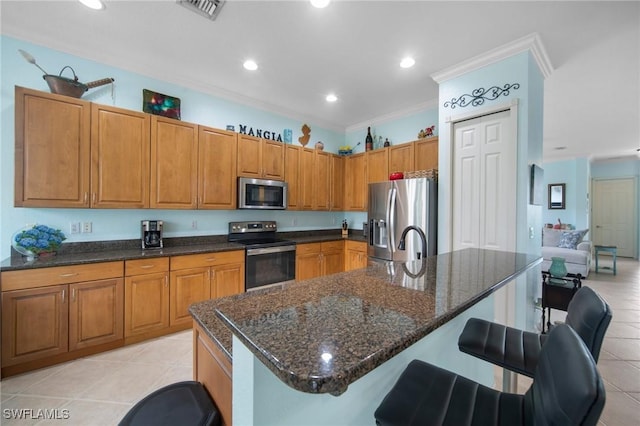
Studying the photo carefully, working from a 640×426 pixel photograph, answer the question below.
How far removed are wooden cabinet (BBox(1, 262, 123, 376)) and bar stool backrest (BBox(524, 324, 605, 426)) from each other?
302 centimetres

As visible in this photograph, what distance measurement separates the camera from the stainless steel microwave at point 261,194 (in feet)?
11.5

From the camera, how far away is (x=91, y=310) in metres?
2.34

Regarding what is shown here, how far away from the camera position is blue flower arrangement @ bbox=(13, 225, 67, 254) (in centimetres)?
221

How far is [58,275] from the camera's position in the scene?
2.19m

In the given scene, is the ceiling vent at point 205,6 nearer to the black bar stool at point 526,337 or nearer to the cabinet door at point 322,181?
the cabinet door at point 322,181

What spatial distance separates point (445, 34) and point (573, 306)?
2.33 metres

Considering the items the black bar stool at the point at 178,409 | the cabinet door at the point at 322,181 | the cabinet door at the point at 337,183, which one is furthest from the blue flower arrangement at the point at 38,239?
the cabinet door at the point at 337,183

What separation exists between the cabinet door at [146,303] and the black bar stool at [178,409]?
5.75 ft

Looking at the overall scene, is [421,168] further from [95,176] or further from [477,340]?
[95,176]

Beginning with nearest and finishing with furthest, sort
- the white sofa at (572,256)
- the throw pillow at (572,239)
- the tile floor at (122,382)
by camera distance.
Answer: the tile floor at (122,382)
the white sofa at (572,256)
the throw pillow at (572,239)

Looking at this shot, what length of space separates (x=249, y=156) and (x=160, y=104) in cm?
115

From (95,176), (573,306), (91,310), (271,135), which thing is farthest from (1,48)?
(573,306)

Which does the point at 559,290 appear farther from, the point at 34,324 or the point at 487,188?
the point at 34,324

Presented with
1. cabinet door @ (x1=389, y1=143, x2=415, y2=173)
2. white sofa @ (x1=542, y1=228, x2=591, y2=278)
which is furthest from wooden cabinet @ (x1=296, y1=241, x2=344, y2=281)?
white sofa @ (x1=542, y1=228, x2=591, y2=278)
